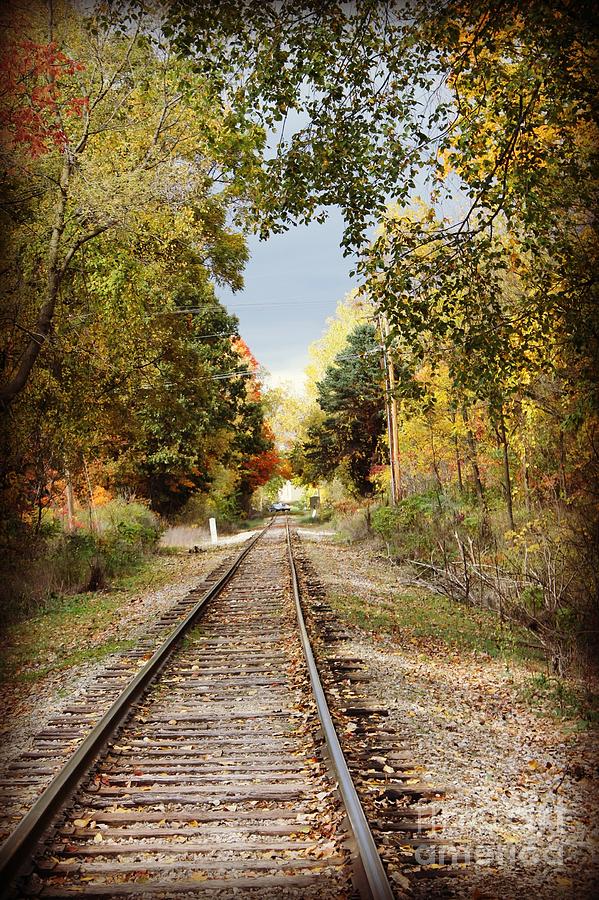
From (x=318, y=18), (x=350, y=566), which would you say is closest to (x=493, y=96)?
(x=318, y=18)

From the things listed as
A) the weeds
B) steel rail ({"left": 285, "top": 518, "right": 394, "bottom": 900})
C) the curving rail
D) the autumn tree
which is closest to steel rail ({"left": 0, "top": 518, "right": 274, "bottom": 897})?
the curving rail

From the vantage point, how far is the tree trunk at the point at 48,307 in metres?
8.70

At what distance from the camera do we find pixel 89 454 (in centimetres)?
1265

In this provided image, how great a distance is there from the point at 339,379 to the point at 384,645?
2011 cm

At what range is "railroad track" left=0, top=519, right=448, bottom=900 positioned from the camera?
10.7 ft

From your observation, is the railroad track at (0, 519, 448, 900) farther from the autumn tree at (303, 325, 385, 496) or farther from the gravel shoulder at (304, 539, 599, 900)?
the autumn tree at (303, 325, 385, 496)

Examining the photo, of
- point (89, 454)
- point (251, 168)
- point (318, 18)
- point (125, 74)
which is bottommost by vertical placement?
point (89, 454)

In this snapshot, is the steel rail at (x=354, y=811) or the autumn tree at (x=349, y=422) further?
the autumn tree at (x=349, y=422)

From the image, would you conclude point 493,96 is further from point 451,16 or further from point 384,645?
point 384,645

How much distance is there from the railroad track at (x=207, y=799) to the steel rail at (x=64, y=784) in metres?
0.01

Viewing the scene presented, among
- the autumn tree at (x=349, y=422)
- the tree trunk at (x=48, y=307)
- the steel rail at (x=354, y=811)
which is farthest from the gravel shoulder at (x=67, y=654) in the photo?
the autumn tree at (x=349, y=422)

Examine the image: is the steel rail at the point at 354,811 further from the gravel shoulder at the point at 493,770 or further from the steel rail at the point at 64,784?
the steel rail at the point at 64,784

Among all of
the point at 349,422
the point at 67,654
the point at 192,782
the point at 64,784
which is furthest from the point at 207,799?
the point at 349,422

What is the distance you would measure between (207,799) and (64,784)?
91 centimetres
